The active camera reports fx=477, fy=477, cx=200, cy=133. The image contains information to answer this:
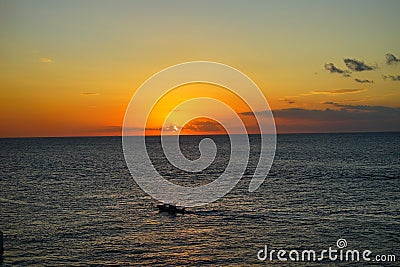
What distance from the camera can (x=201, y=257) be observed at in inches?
1850

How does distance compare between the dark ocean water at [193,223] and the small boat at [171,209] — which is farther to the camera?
the small boat at [171,209]

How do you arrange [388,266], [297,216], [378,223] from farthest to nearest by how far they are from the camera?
[297,216], [378,223], [388,266]

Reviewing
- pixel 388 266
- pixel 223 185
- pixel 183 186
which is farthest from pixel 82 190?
pixel 388 266

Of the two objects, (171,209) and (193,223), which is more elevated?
(171,209)

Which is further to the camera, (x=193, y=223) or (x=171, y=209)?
(x=171, y=209)

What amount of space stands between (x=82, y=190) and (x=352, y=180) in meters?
56.8

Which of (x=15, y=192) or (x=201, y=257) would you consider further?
(x=15, y=192)

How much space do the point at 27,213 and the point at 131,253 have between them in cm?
2637

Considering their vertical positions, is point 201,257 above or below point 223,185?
below

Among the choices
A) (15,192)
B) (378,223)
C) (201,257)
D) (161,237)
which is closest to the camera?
(201,257)

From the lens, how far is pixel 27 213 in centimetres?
6781

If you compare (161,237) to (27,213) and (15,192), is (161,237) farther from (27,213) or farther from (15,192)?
(15,192)

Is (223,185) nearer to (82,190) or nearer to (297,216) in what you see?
(82,190)

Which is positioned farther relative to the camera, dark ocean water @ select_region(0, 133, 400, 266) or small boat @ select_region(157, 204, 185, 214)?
small boat @ select_region(157, 204, 185, 214)
